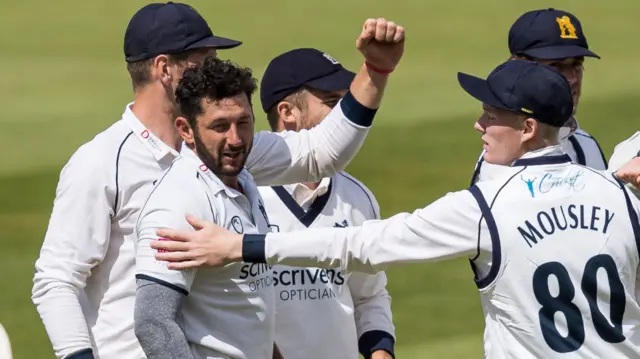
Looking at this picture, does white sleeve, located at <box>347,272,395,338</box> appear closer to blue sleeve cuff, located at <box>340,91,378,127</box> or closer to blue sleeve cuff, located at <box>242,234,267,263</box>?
blue sleeve cuff, located at <box>340,91,378,127</box>

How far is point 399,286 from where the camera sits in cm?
909

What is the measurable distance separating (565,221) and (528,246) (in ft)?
0.44

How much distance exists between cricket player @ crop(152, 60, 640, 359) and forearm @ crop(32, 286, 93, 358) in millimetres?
594

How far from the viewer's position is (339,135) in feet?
14.8

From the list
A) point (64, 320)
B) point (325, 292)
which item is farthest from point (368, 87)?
point (64, 320)

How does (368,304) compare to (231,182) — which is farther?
(368,304)

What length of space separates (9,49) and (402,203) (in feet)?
22.6

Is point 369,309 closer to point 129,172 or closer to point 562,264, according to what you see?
point 129,172

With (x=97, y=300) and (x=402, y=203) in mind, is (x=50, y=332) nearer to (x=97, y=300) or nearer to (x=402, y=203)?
(x=97, y=300)

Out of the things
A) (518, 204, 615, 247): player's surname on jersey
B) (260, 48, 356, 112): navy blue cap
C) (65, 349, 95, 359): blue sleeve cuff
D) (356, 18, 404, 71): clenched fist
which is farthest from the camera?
(260, 48, 356, 112): navy blue cap

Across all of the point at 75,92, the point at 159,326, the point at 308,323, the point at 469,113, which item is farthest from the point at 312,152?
the point at 75,92

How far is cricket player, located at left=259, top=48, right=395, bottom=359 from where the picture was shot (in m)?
4.86

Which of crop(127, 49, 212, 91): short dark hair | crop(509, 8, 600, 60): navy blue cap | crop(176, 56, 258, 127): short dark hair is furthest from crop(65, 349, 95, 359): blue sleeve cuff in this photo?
crop(509, 8, 600, 60): navy blue cap

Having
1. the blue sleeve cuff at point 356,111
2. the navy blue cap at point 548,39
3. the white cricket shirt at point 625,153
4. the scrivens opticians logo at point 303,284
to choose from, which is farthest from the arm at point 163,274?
the navy blue cap at point 548,39
